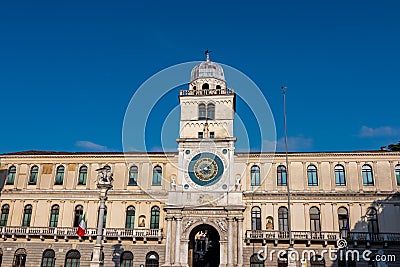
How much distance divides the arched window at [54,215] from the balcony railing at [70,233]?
1.15m

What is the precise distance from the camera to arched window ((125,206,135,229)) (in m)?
37.7

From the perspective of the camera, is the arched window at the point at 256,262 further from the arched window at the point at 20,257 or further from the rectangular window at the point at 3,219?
the rectangular window at the point at 3,219

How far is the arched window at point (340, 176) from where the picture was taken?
3675 centimetres

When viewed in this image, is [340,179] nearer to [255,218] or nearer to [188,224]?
[255,218]

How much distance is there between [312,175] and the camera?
123 feet

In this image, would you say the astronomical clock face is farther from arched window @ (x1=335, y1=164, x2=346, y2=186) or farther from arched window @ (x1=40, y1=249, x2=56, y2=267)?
arched window @ (x1=40, y1=249, x2=56, y2=267)

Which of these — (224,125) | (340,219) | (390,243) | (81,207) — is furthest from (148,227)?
(390,243)

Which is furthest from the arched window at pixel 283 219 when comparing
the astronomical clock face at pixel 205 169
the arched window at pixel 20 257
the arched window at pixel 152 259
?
the arched window at pixel 20 257

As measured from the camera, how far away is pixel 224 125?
39219mm

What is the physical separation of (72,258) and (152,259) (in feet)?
25.6

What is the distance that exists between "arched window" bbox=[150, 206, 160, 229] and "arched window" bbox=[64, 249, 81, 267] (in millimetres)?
7490

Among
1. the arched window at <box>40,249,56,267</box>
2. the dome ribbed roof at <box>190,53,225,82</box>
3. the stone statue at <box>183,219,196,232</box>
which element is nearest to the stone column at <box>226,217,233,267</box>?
the stone statue at <box>183,219,196,232</box>

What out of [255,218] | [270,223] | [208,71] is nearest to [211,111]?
[208,71]

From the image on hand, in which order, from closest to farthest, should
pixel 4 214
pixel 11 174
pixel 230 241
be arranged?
pixel 230 241, pixel 4 214, pixel 11 174
